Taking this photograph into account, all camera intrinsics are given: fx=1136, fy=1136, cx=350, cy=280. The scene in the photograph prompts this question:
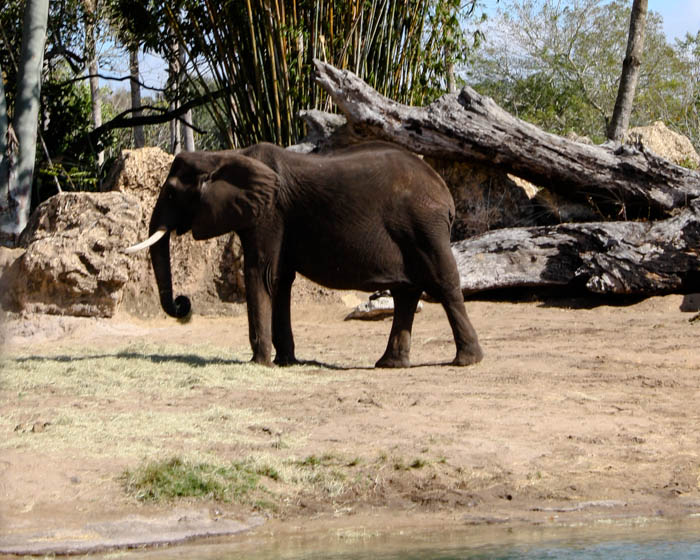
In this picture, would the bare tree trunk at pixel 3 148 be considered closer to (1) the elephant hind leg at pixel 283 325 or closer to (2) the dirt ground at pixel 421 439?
(2) the dirt ground at pixel 421 439

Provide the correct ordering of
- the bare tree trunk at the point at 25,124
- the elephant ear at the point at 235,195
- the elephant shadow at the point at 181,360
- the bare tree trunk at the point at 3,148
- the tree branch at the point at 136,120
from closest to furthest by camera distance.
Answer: the elephant ear at the point at 235,195 < the elephant shadow at the point at 181,360 < the bare tree trunk at the point at 3,148 < the bare tree trunk at the point at 25,124 < the tree branch at the point at 136,120

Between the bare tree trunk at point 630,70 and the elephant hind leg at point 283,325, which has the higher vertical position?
the bare tree trunk at point 630,70

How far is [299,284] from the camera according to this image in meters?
12.6

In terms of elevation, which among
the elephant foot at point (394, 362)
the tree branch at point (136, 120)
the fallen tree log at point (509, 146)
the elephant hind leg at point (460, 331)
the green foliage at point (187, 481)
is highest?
the tree branch at point (136, 120)

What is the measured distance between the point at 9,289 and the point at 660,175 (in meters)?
6.70

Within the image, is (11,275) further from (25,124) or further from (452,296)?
(452,296)

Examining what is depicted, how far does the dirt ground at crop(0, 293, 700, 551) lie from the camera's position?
514cm

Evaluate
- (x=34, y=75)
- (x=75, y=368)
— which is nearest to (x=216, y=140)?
(x=34, y=75)

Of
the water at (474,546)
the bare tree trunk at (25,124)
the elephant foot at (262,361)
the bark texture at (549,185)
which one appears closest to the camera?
the water at (474,546)

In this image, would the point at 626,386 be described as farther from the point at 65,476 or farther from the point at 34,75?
the point at 34,75

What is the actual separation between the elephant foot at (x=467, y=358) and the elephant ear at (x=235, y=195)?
1.80m

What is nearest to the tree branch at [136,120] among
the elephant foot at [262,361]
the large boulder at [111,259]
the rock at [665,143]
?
the large boulder at [111,259]

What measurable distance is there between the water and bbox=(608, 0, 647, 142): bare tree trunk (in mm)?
11668

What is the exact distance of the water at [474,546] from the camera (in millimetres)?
4605
